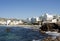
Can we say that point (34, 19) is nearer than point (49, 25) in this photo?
No

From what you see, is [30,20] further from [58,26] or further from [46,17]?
[58,26]

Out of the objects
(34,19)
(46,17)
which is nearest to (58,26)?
(46,17)

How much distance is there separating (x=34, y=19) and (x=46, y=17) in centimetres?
2350

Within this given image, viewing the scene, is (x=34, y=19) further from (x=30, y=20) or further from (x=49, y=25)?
(x=49, y=25)

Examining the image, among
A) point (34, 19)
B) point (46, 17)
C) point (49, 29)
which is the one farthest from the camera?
point (34, 19)

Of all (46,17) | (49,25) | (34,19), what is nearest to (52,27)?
(49,25)

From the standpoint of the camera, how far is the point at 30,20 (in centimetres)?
17750

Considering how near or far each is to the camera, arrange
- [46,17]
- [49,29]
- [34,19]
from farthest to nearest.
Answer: [34,19] < [46,17] < [49,29]

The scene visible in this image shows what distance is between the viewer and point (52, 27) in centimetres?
6512

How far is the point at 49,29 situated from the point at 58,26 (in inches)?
154

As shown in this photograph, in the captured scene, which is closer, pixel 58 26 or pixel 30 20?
pixel 58 26

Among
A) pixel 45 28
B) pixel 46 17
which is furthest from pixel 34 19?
pixel 45 28

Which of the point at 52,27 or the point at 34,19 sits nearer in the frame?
the point at 52,27

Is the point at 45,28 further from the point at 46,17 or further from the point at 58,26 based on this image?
the point at 46,17
